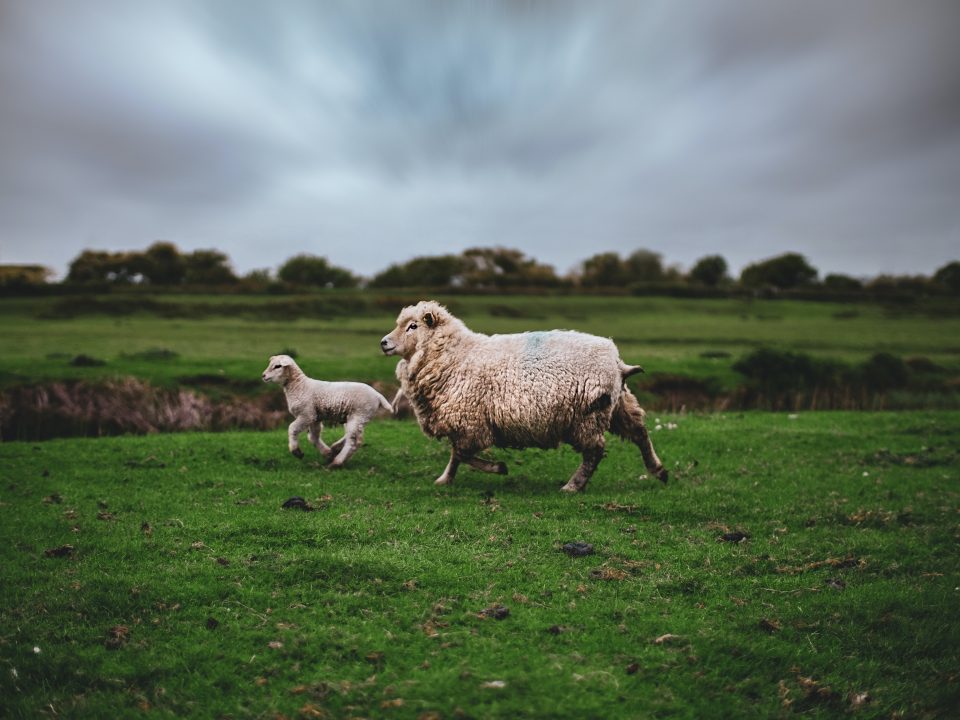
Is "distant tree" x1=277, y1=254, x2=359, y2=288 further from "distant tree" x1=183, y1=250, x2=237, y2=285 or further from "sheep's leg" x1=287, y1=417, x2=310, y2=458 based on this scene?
"sheep's leg" x1=287, y1=417, x2=310, y2=458

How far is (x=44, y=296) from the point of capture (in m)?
52.9

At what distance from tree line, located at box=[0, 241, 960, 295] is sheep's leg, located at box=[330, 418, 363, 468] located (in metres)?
48.8

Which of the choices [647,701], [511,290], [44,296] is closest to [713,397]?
[647,701]

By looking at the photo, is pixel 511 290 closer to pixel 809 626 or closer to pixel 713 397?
pixel 713 397

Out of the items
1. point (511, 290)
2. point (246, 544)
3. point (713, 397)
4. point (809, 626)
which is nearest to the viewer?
point (809, 626)

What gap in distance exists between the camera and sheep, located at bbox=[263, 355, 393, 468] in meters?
12.6

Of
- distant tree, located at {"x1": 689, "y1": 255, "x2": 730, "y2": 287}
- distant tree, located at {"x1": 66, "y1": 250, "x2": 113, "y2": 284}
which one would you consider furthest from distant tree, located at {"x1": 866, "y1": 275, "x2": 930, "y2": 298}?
distant tree, located at {"x1": 66, "y1": 250, "x2": 113, "y2": 284}

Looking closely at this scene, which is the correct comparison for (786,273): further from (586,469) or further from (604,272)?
(586,469)

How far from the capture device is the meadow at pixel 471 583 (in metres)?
5.58

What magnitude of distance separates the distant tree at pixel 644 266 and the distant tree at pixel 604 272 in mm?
825

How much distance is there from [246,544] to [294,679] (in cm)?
309

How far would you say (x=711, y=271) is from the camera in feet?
299

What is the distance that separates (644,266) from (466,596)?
89.0 m

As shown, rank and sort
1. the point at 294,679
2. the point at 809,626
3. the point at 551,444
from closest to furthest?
the point at 294,679 < the point at 809,626 < the point at 551,444
